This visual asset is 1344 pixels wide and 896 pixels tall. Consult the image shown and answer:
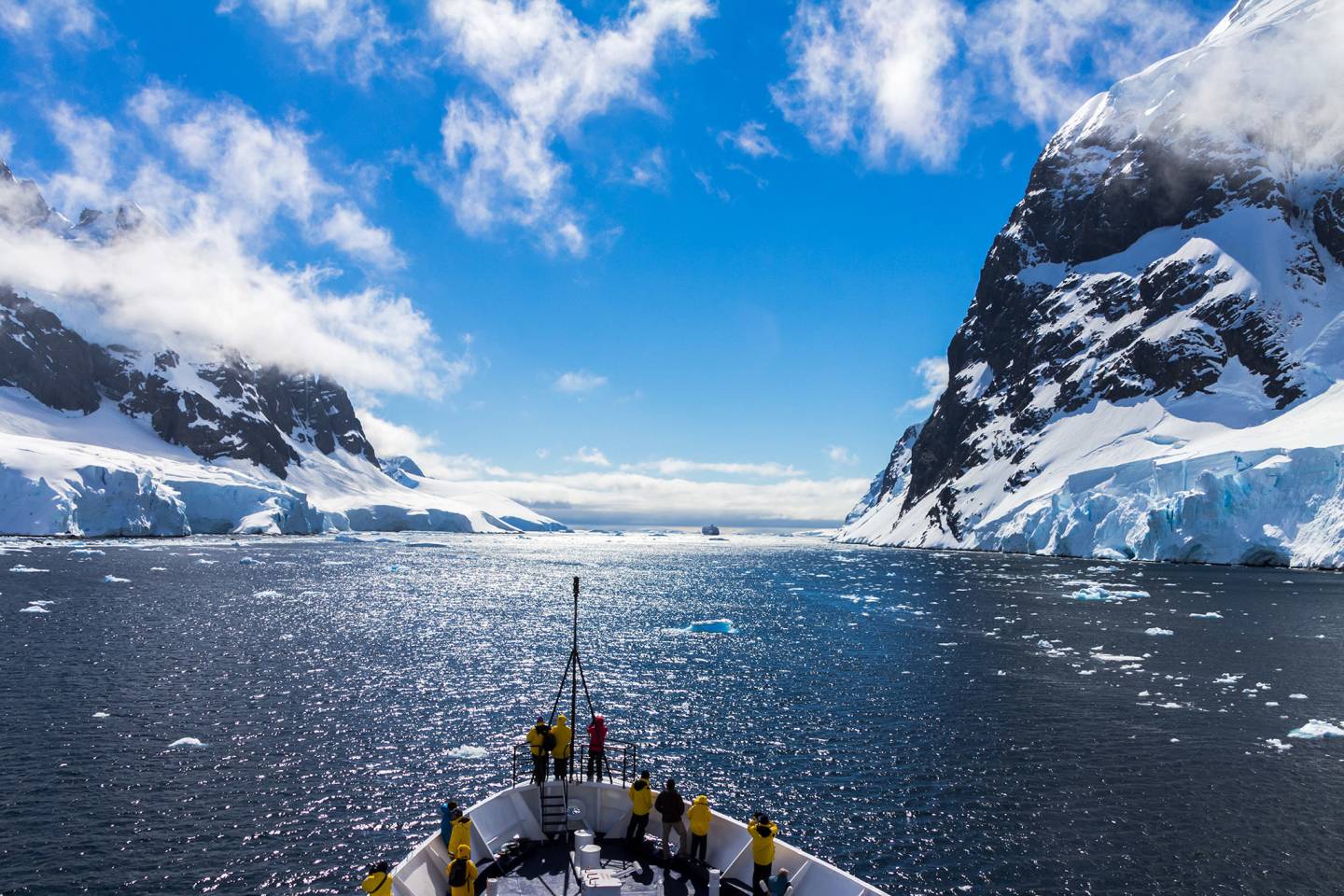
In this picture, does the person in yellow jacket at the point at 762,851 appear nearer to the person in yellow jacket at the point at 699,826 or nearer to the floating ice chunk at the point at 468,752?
the person in yellow jacket at the point at 699,826

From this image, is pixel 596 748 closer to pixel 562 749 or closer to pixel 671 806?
pixel 562 749

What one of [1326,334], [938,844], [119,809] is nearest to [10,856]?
[119,809]

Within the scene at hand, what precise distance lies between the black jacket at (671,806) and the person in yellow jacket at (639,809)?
18.8 inches

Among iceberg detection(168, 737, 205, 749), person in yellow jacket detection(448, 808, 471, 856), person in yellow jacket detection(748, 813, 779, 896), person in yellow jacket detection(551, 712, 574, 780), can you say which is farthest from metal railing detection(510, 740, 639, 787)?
iceberg detection(168, 737, 205, 749)

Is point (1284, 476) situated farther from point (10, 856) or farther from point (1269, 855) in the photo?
point (10, 856)

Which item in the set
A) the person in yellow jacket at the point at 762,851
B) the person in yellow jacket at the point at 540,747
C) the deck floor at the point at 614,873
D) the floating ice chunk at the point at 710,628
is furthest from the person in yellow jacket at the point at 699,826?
the floating ice chunk at the point at 710,628

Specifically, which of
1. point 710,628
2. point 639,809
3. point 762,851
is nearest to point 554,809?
point 639,809

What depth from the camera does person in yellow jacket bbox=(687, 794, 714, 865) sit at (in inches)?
696

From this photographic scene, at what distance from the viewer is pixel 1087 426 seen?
169 m

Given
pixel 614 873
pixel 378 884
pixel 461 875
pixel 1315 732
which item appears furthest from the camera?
pixel 1315 732

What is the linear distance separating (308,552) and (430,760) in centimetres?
13765

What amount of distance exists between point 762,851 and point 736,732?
18693 mm

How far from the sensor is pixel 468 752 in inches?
1225

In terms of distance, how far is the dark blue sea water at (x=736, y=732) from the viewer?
21.9m
